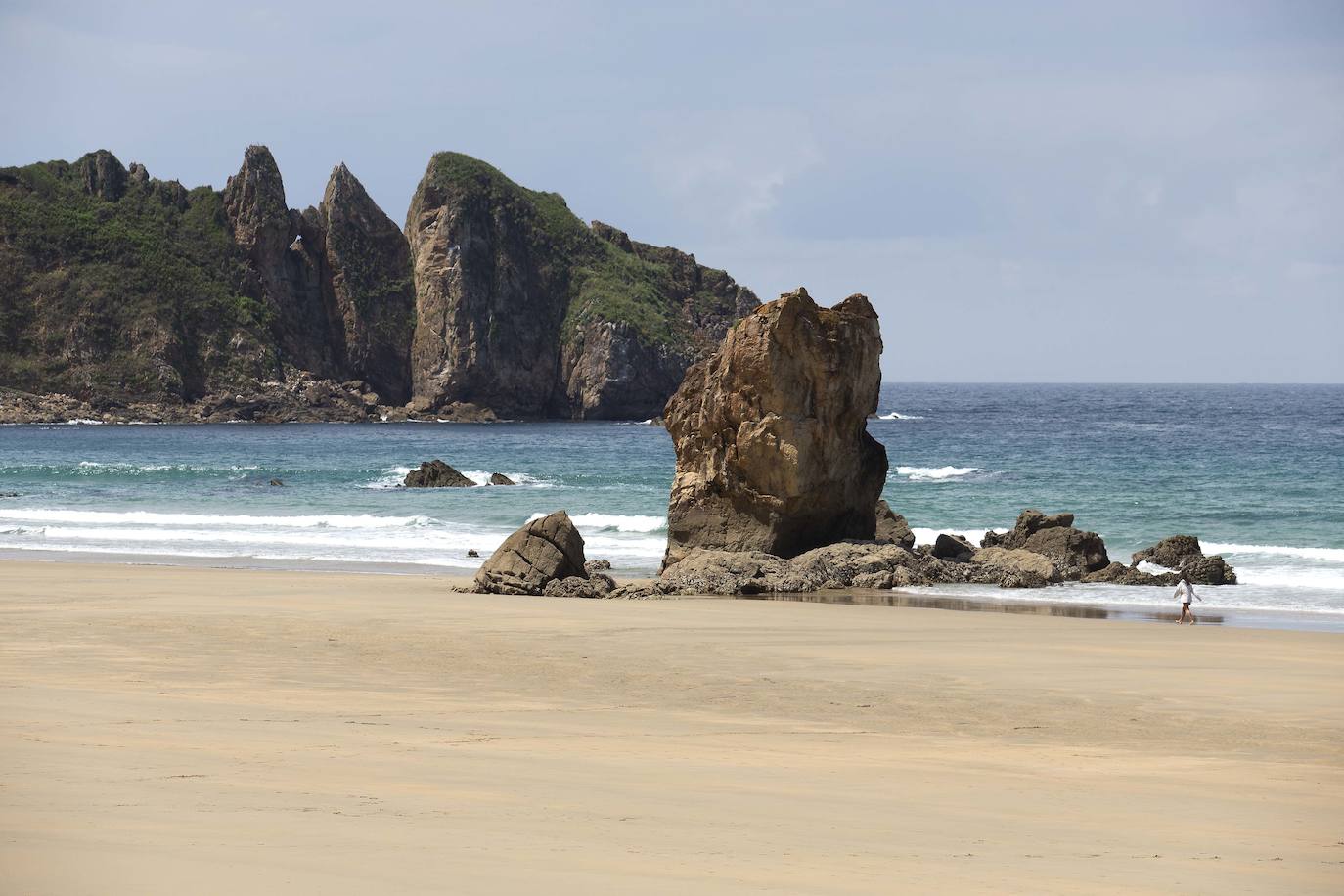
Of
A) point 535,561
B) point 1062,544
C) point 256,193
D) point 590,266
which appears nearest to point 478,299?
point 590,266

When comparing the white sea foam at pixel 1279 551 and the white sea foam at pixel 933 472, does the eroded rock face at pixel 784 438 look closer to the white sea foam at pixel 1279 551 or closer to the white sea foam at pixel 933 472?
the white sea foam at pixel 1279 551

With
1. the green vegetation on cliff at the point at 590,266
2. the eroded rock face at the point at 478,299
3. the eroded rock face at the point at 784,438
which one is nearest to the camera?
the eroded rock face at the point at 784,438

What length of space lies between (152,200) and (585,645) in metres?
120

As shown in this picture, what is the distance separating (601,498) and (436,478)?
308 inches

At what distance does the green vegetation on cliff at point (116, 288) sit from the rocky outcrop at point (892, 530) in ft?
295

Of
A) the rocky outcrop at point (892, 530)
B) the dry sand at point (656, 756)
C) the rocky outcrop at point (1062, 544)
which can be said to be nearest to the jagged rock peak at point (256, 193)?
the rocky outcrop at point (892, 530)

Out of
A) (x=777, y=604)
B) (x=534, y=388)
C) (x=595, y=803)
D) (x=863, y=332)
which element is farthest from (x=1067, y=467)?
(x=534, y=388)

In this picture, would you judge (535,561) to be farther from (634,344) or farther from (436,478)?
(634,344)

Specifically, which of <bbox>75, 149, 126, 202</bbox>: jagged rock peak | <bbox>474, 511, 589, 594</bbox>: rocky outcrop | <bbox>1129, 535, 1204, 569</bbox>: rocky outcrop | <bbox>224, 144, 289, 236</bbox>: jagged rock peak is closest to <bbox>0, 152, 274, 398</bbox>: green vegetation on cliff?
<bbox>75, 149, 126, 202</bbox>: jagged rock peak

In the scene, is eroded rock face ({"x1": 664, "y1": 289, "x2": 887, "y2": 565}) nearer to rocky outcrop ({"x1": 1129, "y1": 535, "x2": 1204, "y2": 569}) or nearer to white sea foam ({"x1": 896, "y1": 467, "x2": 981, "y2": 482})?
rocky outcrop ({"x1": 1129, "y1": 535, "x2": 1204, "y2": 569})

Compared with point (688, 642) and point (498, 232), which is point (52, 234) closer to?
point (498, 232)

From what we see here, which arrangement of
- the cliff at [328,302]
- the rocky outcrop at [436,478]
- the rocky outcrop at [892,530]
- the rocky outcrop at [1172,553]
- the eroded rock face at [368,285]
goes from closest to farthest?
1. the rocky outcrop at [1172,553]
2. the rocky outcrop at [892,530]
3. the rocky outcrop at [436,478]
4. the cliff at [328,302]
5. the eroded rock face at [368,285]

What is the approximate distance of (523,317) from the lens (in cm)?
11156

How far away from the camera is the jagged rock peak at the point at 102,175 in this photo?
393 feet
